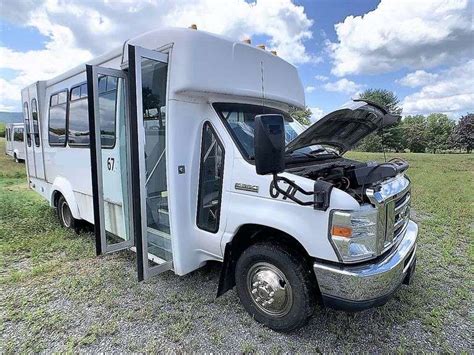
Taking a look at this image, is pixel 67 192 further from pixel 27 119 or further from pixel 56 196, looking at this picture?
pixel 27 119

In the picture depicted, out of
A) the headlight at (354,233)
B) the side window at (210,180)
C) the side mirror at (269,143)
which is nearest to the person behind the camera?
the side mirror at (269,143)

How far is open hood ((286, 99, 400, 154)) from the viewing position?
2.76 m

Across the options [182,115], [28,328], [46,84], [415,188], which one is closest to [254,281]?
[182,115]

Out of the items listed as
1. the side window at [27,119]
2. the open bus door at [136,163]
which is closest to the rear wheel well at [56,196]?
the side window at [27,119]

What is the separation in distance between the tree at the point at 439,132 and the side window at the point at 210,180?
2220 inches

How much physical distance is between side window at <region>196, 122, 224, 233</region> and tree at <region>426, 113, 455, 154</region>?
185 ft

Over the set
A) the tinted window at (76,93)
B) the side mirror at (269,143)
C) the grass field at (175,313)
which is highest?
the tinted window at (76,93)

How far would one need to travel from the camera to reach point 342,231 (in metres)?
2.45

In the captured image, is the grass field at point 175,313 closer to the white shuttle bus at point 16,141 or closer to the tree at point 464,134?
the white shuttle bus at point 16,141

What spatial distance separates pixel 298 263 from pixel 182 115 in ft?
6.06

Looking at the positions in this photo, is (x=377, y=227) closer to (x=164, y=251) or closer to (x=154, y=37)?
(x=164, y=251)

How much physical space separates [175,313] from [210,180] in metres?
1.42

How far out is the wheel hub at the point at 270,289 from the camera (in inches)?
113

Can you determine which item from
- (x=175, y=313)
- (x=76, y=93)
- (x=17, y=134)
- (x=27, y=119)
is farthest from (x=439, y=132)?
(x=175, y=313)
